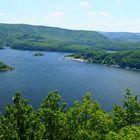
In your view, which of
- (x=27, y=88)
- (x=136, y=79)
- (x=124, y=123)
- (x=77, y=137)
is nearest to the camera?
(x=77, y=137)

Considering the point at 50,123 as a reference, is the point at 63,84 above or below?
below

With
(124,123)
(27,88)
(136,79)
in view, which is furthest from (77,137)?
(136,79)

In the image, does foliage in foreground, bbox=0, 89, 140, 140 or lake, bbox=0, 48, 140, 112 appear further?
lake, bbox=0, 48, 140, 112

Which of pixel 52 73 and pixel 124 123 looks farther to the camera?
pixel 52 73

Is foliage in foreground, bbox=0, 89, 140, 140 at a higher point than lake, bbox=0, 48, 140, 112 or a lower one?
higher

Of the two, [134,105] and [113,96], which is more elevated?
[134,105]

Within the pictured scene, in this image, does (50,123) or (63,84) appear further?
(63,84)

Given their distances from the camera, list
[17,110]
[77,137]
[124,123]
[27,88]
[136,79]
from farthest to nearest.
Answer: [136,79]
[27,88]
[124,123]
[17,110]
[77,137]

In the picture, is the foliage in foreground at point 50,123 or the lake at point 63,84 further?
the lake at point 63,84

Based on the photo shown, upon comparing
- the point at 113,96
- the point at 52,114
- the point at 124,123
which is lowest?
the point at 113,96

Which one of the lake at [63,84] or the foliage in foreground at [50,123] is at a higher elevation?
the foliage in foreground at [50,123]

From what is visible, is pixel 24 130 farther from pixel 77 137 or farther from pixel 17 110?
pixel 77 137
